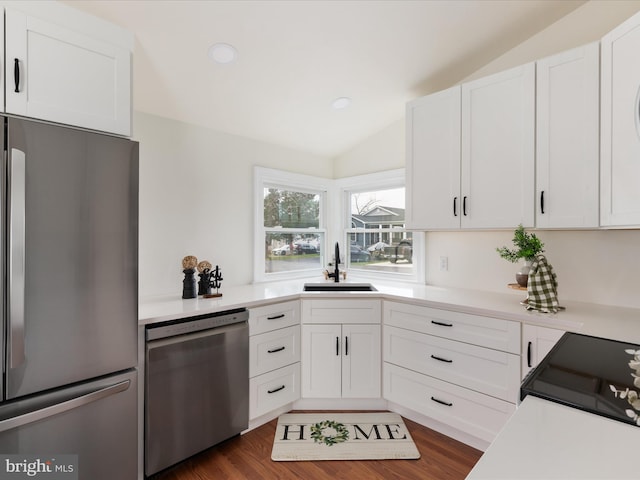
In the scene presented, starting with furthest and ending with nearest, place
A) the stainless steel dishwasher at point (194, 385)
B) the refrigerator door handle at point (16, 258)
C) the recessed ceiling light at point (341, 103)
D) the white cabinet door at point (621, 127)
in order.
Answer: the recessed ceiling light at point (341, 103) → the stainless steel dishwasher at point (194, 385) → the white cabinet door at point (621, 127) → the refrigerator door handle at point (16, 258)

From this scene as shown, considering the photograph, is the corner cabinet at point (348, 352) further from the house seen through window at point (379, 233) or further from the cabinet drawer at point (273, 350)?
the house seen through window at point (379, 233)

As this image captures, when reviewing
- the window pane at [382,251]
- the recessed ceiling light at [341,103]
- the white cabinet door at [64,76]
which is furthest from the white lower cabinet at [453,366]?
the white cabinet door at [64,76]

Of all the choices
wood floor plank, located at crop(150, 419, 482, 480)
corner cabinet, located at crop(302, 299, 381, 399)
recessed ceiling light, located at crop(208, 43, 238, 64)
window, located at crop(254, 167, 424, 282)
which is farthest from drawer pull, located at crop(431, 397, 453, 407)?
recessed ceiling light, located at crop(208, 43, 238, 64)

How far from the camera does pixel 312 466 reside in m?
1.91

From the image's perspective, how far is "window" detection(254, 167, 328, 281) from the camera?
3041 millimetres

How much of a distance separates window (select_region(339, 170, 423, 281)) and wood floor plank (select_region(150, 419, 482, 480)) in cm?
137

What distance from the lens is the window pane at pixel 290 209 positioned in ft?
10.4

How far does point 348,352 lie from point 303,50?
6.85 ft

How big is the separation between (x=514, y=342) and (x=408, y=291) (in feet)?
2.75

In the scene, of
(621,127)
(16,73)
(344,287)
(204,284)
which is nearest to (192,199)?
(204,284)

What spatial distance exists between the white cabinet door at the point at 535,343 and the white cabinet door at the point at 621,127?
25.5 inches

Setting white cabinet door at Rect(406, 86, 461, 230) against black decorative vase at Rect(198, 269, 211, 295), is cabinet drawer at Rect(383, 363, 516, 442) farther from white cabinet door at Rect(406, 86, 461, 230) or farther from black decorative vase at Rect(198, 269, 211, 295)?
black decorative vase at Rect(198, 269, 211, 295)

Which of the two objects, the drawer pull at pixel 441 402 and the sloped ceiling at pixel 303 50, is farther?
the drawer pull at pixel 441 402

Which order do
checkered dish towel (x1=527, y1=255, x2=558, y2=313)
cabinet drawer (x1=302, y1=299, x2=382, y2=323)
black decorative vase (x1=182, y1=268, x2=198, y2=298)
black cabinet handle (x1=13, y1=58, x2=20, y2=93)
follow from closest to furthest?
black cabinet handle (x1=13, y1=58, x2=20, y2=93)
checkered dish towel (x1=527, y1=255, x2=558, y2=313)
black decorative vase (x1=182, y1=268, x2=198, y2=298)
cabinet drawer (x1=302, y1=299, x2=382, y2=323)
